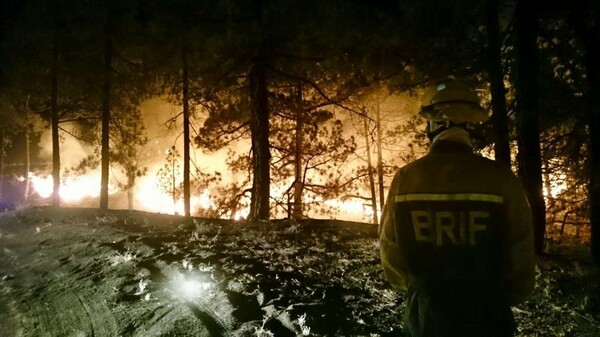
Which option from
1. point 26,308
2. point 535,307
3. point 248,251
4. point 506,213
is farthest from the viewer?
point 248,251

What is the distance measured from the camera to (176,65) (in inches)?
574

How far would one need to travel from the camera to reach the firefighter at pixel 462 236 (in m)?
2.27

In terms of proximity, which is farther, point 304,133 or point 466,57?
point 304,133

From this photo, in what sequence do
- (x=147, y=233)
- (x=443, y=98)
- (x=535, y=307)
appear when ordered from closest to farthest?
(x=443, y=98) → (x=535, y=307) → (x=147, y=233)

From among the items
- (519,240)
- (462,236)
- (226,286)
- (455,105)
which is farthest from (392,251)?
(226,286)

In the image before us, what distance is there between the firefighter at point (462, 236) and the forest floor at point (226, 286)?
5.98ft

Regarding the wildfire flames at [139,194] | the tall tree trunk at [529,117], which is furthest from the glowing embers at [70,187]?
the tall tree trunk at [529,117]

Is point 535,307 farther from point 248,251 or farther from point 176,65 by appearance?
point 176,65

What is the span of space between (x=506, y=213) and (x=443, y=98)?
75 cm

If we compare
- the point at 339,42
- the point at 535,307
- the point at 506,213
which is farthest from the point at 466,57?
the point at 506,213

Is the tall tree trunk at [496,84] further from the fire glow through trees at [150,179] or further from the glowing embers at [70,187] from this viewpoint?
the glowing embers at [70,187]

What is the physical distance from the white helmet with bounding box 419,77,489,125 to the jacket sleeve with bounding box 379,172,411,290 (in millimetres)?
438

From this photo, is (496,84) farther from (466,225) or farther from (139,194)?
(139,194)

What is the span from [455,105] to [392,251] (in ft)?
3.08
